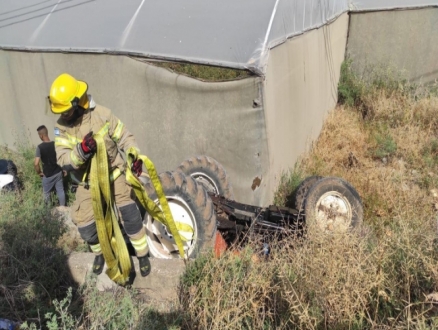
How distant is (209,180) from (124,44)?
8.23 ft

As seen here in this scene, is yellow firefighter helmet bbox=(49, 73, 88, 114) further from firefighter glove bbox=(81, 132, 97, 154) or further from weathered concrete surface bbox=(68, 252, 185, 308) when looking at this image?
weathered concrete surface bbox=(68, 252, 185, 308)

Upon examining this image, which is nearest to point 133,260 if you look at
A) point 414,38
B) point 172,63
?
point 172,63

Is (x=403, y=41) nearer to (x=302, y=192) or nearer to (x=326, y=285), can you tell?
(x=302, y=192)

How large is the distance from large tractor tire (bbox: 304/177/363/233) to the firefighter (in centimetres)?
193

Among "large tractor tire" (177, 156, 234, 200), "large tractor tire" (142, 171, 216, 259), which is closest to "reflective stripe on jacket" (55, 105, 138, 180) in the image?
"large tractor tire" (142, 171, 216, 259)

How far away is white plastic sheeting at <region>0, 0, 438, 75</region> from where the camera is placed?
5.07 m

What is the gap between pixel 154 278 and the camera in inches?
155

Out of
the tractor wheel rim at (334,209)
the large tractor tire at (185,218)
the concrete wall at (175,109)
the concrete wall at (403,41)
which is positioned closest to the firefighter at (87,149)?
the large tractor tire at (185,218)

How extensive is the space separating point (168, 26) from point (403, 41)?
5.59 m

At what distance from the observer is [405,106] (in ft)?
25.4

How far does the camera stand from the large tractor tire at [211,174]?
524 centimetres

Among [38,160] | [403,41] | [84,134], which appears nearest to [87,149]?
[84,134]

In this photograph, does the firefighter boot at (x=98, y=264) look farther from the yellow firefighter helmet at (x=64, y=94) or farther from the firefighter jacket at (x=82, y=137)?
the yellow firefighter helmet at (x=64, y=94)

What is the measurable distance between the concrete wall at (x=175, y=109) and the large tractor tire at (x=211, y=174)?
0.52ft
